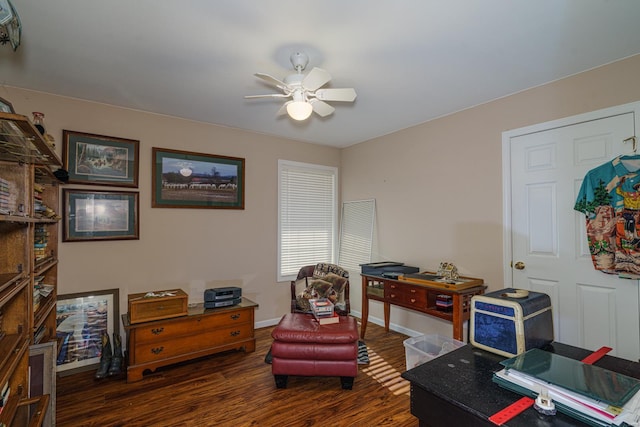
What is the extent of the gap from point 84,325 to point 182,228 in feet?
4.20

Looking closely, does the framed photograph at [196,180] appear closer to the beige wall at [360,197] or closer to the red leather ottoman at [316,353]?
the beige wall at [360,197]

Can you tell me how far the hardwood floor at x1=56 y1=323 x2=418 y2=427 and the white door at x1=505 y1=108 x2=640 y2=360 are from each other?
4.86 ft

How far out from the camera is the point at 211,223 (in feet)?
12.6

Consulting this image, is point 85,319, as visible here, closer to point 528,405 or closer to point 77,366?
point 77,366

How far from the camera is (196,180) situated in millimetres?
3736

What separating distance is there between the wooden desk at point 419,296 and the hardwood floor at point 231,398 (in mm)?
604

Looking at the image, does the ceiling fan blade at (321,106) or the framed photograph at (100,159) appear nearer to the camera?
the ceiling fan blade at (321,106)

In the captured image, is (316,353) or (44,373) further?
(316,353)

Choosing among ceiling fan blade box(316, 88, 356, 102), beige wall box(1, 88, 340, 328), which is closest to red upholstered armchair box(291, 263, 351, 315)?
beige wall box(1, 88, 340, 328)

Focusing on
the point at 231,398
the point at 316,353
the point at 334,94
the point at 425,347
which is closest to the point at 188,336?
the point at 231,398

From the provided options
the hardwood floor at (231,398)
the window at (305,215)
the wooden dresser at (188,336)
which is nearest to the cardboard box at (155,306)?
the wooden dresser at (188,336)

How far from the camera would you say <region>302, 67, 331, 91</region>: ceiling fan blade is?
197 centimetres

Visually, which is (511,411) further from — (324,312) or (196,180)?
(196,180)

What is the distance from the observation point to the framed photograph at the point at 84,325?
115 inches
